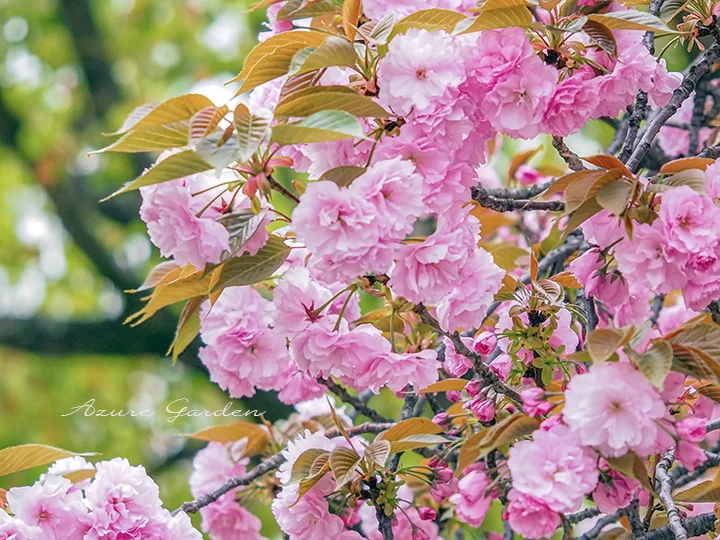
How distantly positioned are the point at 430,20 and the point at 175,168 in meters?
0.36

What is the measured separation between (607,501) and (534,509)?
120 millimetres

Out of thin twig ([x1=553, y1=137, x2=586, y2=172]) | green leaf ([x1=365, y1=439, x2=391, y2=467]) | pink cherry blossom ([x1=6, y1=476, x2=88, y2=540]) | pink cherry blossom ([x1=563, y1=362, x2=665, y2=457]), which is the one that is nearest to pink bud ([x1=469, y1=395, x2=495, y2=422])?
green leaf ([x1=365, y1=439, x2=391, y2=467])

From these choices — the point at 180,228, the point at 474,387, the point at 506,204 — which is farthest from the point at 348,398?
the point at 180,228

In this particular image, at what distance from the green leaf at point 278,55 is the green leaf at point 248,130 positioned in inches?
3.1

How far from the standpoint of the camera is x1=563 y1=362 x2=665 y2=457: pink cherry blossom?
2.55 ft

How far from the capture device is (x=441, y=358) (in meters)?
1.41

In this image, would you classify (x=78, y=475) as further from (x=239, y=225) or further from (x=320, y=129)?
(x=320, y=129)

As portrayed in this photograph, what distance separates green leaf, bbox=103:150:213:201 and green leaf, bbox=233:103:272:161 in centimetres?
5

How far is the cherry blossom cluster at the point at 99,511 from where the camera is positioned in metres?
1.11

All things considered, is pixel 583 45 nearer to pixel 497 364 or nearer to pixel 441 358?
pixel 497 364

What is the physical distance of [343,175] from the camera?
2.95ft

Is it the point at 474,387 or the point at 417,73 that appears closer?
the point at 417,73

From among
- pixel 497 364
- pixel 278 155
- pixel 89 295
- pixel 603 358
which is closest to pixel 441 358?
pixel 497 364

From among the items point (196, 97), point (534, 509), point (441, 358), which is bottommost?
point (441, 358)
